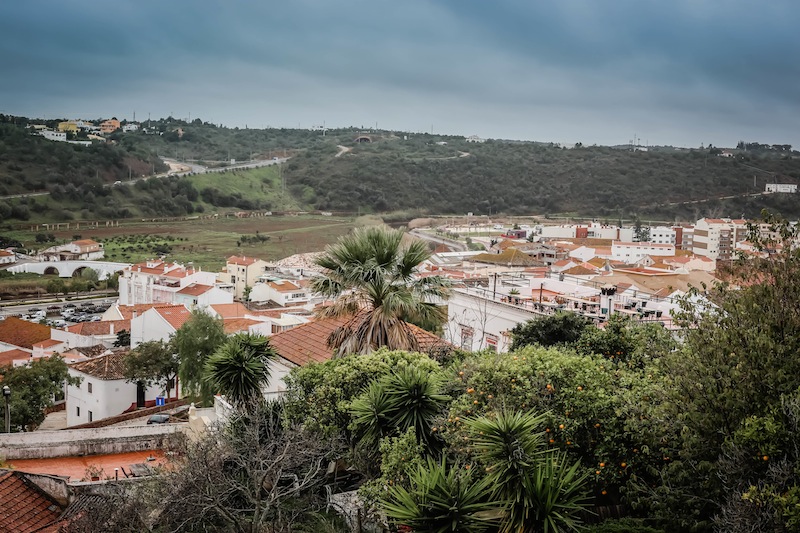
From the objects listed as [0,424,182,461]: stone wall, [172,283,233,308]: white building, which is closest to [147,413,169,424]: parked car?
[0,424,182,461]: stone wall

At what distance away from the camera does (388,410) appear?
9.73m

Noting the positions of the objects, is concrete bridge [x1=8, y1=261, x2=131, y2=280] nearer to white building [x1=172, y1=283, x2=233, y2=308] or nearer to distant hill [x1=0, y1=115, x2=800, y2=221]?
distant hill [x1=0, y1=115, x2=800, y2=221]

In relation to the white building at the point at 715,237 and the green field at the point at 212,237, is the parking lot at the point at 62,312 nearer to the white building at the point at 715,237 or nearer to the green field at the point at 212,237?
the green field at the point at 212,237

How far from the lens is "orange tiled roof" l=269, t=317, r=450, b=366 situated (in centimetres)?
1480

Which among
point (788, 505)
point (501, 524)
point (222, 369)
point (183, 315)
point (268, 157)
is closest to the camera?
point (788, 505)

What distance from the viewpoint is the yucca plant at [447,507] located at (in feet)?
23.1

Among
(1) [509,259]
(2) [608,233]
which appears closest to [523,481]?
(1) [509,259]

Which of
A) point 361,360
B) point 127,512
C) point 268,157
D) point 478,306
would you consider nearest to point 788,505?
point 361,360

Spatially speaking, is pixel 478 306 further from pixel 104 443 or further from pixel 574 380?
pixel 574 380

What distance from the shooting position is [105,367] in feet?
96.8

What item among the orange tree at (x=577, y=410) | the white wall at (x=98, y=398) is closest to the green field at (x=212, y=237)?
the white wall at (x=98, y=398)

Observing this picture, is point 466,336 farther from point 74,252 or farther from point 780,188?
point 780,188

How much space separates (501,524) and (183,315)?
3213 cm

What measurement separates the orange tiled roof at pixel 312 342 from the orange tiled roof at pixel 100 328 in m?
27.3
